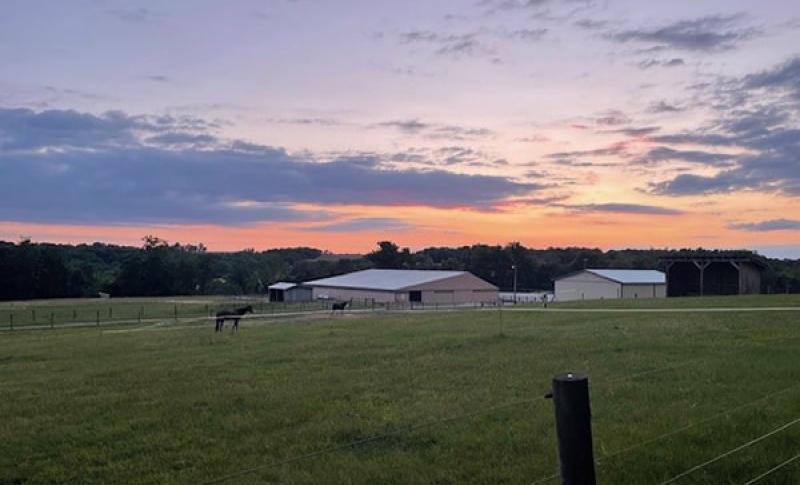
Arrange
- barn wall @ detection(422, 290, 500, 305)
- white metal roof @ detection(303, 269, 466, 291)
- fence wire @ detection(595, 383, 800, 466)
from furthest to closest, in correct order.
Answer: white metal roof @ detection(303, 269, 466, 291)
barn wall @ detection(422, 290, 500, 305)
fence wire @ detection(595, 383, 800, 466)

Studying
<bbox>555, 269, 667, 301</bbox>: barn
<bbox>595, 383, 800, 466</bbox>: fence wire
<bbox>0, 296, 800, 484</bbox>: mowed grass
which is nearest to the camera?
<bbox>595, 383, 800, 466</bbox>: fence wire

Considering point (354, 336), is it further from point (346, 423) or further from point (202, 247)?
point (202, 247)

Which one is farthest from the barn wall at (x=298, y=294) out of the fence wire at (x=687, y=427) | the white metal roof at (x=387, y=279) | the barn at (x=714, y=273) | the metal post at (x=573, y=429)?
the metal post at (x=573, y=429)

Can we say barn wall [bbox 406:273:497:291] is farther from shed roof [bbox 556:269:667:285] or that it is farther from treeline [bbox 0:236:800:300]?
treeline [bbox 0:236:800:300]

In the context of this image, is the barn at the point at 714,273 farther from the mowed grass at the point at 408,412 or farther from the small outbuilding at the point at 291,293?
the small outbuilding at the point at 291,293

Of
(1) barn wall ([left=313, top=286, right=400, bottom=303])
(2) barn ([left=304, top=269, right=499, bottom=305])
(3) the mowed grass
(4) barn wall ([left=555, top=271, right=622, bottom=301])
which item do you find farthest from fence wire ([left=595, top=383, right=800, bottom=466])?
(2) barn ([left=304, top=269, right=499, bottom=305])

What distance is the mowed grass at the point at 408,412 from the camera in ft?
26.6

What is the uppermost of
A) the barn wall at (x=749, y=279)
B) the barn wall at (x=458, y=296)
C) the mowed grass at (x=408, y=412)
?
the barn wall at (x=749, y=279)

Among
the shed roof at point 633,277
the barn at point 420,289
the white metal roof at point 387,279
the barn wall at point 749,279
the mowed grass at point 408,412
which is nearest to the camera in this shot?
the mowed grass at point 408,412

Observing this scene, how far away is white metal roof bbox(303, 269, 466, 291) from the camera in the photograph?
9315cm

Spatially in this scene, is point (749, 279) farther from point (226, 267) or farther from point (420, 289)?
point (226, 267)

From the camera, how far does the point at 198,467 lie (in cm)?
847

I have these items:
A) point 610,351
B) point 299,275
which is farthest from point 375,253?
point 610,351

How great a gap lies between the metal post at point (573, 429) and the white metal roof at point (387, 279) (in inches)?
3374
